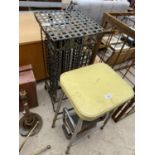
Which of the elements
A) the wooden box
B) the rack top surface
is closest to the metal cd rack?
the rack top surface

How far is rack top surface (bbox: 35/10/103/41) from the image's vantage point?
41.1 inches

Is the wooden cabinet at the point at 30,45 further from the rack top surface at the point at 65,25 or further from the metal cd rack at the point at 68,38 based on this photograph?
the rack top surface at the point at 65,25

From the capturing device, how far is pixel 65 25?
114cm

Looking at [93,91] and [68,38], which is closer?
[93,91]

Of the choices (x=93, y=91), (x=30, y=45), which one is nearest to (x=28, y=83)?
(x=30, y=45)

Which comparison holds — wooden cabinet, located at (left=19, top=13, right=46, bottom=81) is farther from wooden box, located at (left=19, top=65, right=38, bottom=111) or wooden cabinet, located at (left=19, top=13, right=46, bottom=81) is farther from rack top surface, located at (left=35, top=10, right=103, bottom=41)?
rack top surface, located at (left=35, top=10, right=103, bottom=41)

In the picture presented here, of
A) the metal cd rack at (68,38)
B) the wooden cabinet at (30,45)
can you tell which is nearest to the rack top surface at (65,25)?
the metal cd rack at (68,38)

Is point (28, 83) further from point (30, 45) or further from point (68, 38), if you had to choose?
point (68, 38)

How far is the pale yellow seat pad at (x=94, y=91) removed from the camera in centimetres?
82

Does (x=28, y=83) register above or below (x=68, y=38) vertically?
below

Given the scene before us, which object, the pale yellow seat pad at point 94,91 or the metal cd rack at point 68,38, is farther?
the metal cd rack at point 68,38

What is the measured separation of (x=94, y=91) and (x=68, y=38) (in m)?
0.41
